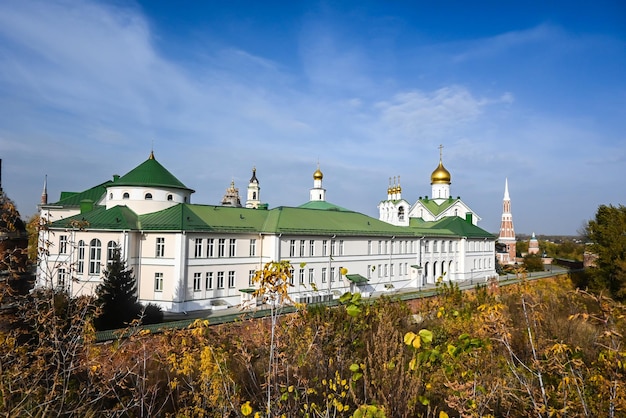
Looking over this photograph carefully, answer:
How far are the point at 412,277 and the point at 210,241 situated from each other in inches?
710

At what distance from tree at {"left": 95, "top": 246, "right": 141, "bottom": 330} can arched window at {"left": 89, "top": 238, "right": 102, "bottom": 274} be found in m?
2.47

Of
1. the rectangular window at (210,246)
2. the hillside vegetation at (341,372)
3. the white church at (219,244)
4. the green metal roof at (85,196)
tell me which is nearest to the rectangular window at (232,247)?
the white church at (219,244)

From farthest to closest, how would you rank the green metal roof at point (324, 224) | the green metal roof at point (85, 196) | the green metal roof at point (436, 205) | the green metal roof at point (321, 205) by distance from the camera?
1. the green metal roof at point (436, 205)
2. the green metal roof at point (321, 205)
3. the green metal roof at point (85, 196)
4. the green metal roof at point (324, 224)

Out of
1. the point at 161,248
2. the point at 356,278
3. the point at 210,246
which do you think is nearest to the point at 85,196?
the point at 161,248

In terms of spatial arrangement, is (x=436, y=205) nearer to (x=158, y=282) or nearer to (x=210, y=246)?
(x=210, y=246)

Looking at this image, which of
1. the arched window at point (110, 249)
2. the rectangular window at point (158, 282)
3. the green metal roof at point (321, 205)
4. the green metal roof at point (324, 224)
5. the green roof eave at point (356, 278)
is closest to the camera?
the arched window at point (110, 249)

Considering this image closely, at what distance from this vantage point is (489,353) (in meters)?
7.19

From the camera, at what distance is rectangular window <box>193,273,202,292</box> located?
21844mm

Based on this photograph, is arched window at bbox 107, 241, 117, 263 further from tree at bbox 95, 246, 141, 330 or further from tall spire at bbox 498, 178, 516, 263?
tall spire at bbox 498, 178, 516, 263

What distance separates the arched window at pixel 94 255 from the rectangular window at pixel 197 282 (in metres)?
4.68

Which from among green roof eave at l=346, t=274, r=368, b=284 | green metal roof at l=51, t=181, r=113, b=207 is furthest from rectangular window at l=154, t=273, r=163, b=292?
green metal roof at l=51, t=181, r=113, b=207

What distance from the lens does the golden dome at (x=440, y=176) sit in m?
49.5

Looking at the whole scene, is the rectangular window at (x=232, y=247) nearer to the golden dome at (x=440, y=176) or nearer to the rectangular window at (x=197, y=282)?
the rectangular window at (x=197, y=282)

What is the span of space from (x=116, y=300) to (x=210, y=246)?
6.10 meters
